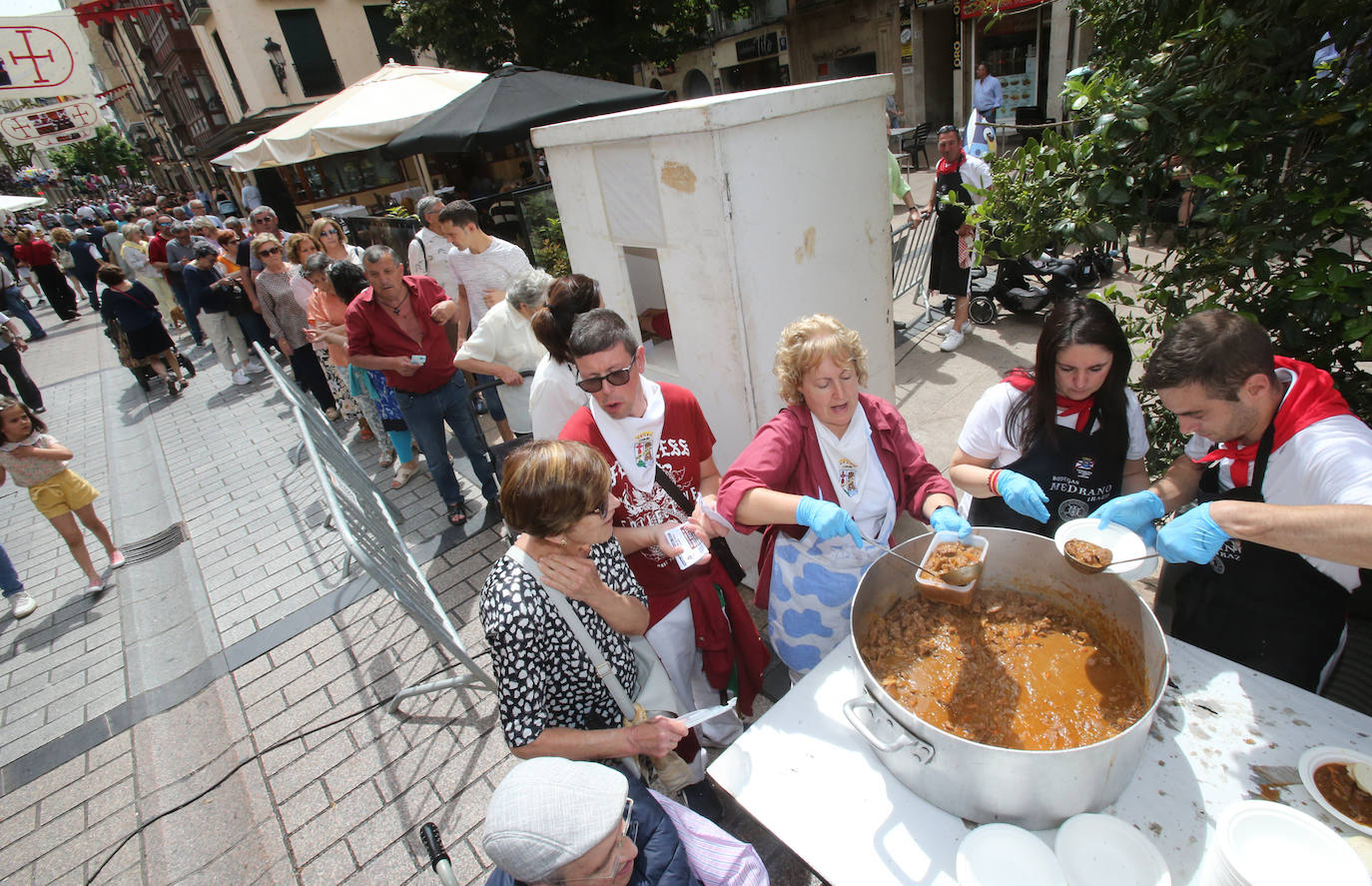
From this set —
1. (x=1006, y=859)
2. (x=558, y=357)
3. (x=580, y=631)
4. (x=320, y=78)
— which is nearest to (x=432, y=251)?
(x=558, y=357)

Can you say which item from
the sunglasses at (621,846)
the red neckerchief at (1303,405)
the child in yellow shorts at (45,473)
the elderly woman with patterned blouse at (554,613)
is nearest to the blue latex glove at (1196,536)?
the red neckerchief at (1303,405)

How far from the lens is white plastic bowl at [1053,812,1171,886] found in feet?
3.96

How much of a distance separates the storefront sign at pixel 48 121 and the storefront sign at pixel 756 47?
853 inches

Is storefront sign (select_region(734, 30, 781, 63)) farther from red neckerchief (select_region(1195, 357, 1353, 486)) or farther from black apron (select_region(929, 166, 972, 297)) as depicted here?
red neckerchief (select_region(1195, 357, 1353, 486))

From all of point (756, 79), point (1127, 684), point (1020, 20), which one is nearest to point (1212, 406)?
point (1127, 684)

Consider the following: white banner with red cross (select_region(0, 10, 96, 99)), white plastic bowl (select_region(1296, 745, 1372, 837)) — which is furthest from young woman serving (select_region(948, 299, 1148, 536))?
white banner with red cross (select_region(0, 10, 96, 99))

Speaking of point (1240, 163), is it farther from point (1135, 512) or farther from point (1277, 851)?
point (1277, 851)

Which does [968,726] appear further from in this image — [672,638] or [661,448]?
[661,448]

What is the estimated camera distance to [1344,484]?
164 cm

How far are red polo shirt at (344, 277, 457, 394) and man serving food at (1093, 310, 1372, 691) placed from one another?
13.0ft

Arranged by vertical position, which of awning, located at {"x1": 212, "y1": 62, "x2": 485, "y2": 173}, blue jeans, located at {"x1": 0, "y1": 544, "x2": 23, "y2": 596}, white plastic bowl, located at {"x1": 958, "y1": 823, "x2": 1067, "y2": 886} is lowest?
blue jeans, located at {"x1": 0, "y1": 544, "x2": 23, "y2": 596}

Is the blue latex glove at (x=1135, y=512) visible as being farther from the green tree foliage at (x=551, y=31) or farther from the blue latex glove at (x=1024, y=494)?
the green tree foliage at (x=551, y=31)

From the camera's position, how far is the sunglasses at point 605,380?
7.57 feet

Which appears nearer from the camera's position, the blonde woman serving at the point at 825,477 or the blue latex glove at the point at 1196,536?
the blue latex glove at the point at 1196,536
